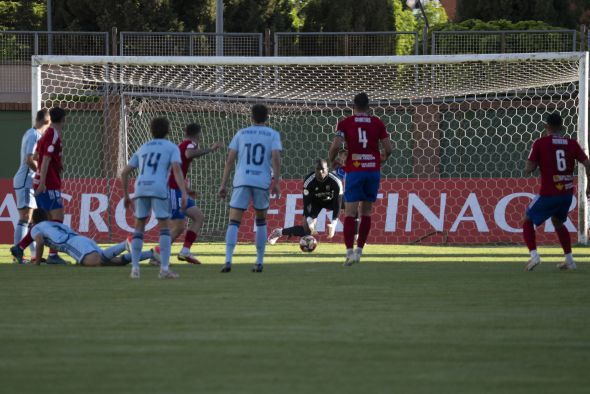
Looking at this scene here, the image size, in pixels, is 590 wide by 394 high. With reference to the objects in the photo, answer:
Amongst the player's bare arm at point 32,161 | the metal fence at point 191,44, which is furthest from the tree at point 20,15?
the player's bare arm at point 32,161

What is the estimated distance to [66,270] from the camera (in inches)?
526

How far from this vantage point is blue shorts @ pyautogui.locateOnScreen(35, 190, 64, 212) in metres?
14.4

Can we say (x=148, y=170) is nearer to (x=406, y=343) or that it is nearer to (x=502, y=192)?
(x=406, y=343)

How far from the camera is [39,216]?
1416 centimetres

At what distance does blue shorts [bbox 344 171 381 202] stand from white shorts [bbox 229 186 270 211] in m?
1.66

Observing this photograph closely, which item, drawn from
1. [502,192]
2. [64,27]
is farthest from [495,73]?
[64,27]

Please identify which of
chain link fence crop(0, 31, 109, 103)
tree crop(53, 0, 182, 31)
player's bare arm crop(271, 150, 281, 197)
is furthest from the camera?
tree crop(53, 0, 182, 31)

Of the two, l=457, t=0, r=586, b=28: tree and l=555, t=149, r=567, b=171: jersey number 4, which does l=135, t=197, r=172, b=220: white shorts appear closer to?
l=555, t=149, r=567, b=171: jersey number 4

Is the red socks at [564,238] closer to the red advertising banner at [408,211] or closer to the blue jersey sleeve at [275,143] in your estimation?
the blue jersey sleeve at [275,143]

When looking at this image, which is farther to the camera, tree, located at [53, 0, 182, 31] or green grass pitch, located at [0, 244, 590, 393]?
tree, located at [53, 0, 182, 31]

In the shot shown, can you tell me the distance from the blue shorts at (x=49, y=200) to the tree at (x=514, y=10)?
2898 cm

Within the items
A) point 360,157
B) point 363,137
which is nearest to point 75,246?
point 360,157

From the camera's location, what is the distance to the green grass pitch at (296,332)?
19.7 feet

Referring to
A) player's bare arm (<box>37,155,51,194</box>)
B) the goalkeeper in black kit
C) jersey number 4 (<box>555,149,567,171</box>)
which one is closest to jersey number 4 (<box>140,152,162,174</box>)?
player's bare arm (<box>37,155,51,194</box>)
